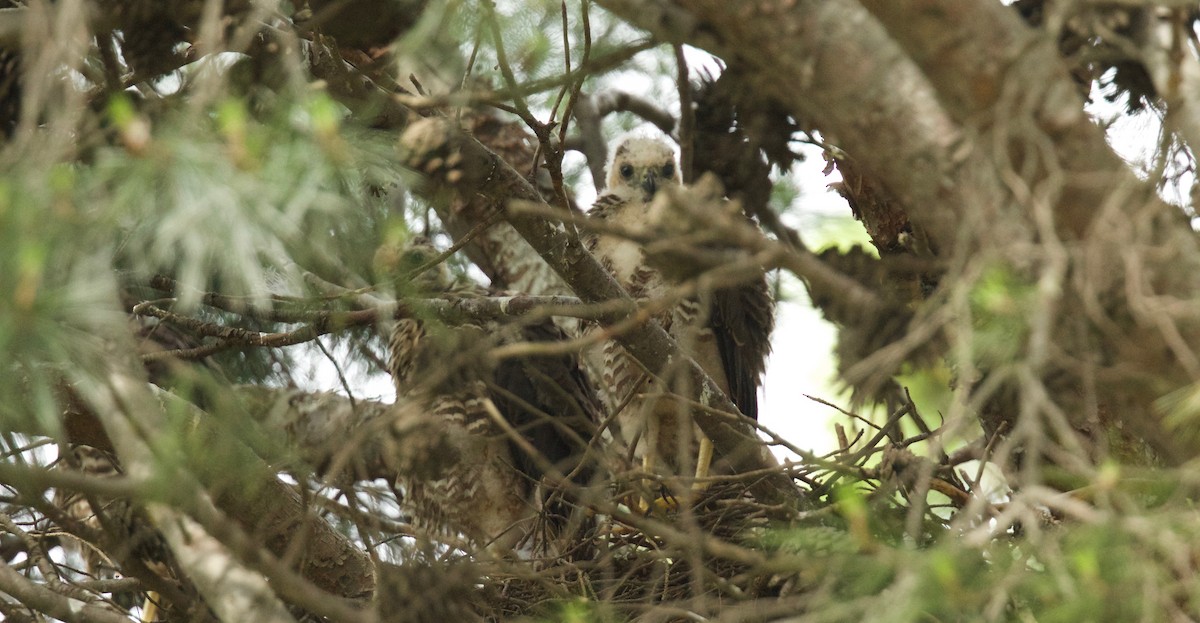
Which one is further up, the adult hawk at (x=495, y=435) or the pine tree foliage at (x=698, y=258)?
the adult hawk at (x=495, y=435)

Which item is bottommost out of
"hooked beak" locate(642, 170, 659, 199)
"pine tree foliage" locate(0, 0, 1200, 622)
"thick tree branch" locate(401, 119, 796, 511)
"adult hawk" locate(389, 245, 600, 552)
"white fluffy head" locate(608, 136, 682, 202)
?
"pine tree foliage" locate(0, 0, 1200, 622)

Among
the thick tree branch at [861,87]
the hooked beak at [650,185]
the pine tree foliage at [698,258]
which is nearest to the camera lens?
the pine tree foliage at [698,258]

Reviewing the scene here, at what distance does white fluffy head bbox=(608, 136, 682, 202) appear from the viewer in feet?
17.0

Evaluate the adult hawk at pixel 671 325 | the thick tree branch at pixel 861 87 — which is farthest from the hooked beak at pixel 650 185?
the thick tree branch at pixel 861 87

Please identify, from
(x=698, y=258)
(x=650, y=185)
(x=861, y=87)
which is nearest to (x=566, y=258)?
(x=861, y=87)

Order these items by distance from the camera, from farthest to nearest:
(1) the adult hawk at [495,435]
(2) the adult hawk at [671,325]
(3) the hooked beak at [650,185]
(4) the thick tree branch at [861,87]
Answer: (3) the hooked beak at [650,185] < (2) the adult hawk at [671,325] < (1) the adult hawk at [495,435] < (4) the thick tree branch at [861,87]

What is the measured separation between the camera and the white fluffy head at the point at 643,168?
5.18 m

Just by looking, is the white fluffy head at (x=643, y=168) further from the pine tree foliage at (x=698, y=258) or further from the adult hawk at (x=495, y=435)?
the pine tree foliage at (x=698, y=258)

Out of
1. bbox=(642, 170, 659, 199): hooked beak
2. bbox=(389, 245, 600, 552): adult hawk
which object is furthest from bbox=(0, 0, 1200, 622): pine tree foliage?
bbox=(642, 170, 659, 199): hooked beak

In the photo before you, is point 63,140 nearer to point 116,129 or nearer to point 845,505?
point 116,129

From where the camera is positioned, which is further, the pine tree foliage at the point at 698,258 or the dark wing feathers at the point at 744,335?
→ the dark wing feathers at the point at 744,335

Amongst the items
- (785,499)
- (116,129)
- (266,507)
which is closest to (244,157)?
(116,129)

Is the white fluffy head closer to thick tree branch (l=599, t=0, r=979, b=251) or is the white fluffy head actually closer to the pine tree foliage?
the pine tree foliage

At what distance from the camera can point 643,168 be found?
5242 millimetres
